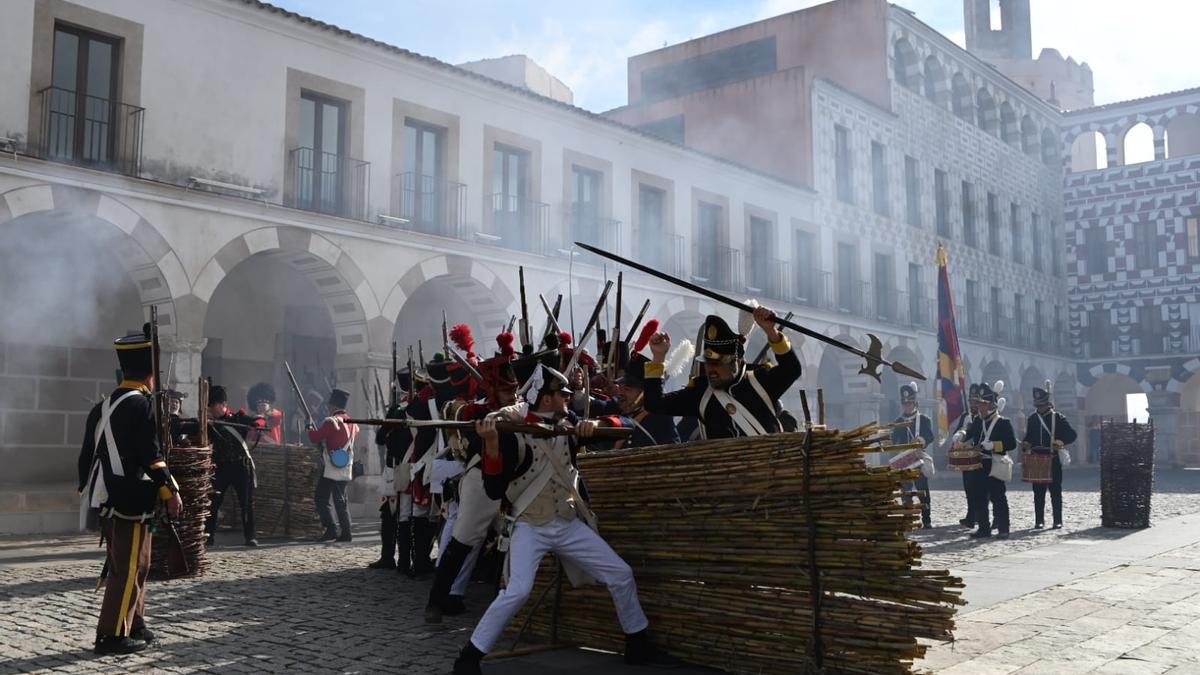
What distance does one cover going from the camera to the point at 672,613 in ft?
17.9

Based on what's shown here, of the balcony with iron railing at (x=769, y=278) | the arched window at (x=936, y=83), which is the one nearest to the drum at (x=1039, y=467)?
the balcony with iron railing at (x=769, y=278)

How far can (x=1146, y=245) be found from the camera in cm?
3922

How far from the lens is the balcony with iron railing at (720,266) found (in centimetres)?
2308

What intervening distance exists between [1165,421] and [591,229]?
1112 inches

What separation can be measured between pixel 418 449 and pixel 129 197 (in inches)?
284

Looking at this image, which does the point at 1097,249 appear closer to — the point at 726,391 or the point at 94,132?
the point at 94,132

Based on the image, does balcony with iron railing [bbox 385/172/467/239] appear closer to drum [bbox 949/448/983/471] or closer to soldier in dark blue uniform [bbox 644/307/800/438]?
drum [bbox 949/448/983/471]

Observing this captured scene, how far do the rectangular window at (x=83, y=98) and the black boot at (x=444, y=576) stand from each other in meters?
9.37

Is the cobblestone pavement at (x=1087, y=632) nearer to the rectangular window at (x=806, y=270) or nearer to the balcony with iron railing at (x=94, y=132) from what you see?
the balcony with iron railing at (x=94, y=132)

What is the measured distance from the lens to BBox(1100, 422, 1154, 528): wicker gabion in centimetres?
1300

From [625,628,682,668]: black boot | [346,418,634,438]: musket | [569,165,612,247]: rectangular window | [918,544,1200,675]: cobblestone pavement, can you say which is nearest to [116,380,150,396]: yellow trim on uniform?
[346,418,634,438]: musket

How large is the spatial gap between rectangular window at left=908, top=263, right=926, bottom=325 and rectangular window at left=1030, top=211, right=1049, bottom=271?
1009 cm

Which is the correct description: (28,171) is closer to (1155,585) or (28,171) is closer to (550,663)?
(550,663)

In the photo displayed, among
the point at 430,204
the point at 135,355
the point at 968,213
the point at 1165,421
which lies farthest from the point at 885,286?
the point at 135,355
